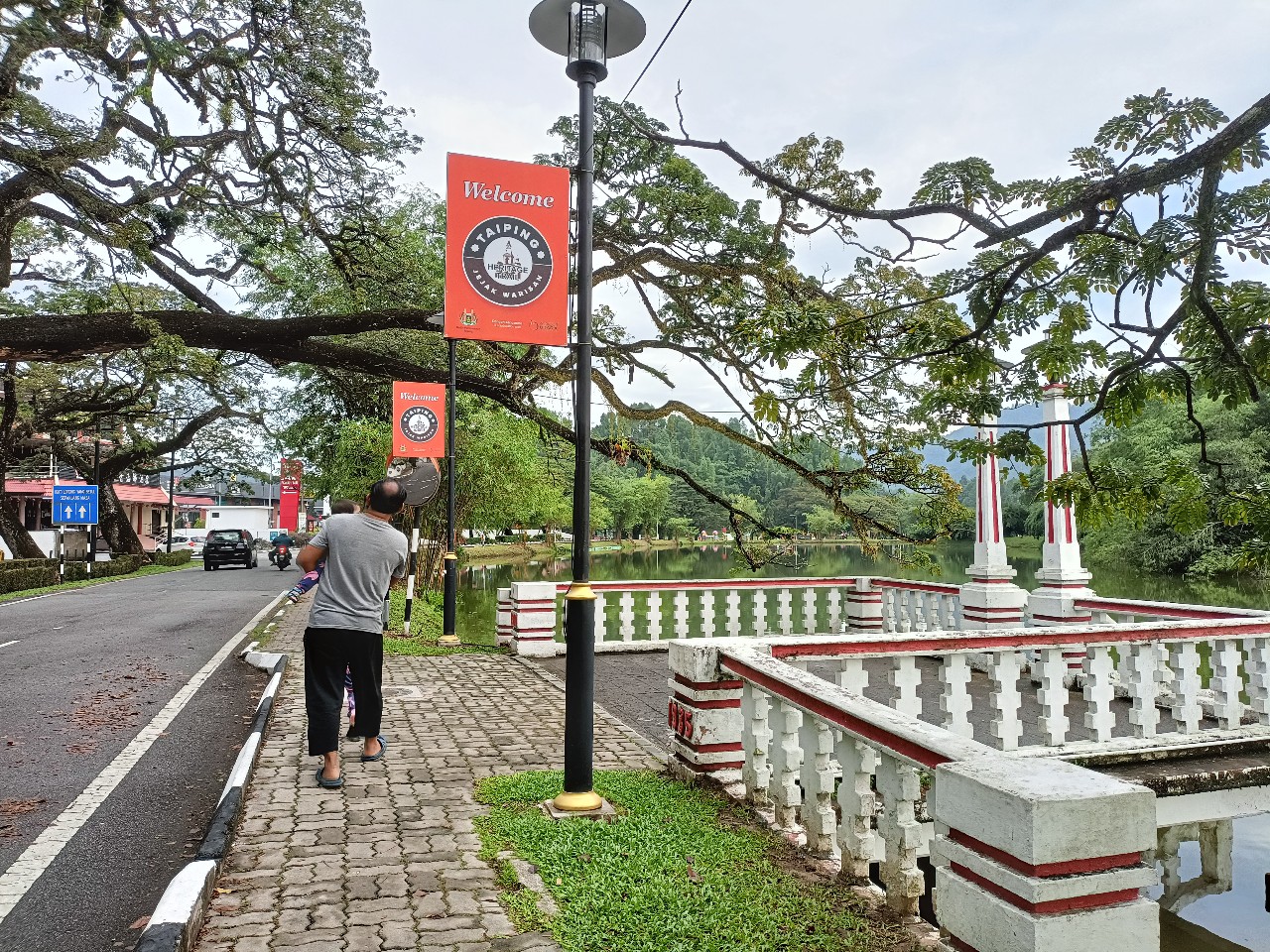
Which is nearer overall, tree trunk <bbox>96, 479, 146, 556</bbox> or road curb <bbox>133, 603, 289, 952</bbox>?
road curb <bbox>133, 603, 289, 952</bbox>

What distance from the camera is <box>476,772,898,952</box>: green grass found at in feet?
10.3

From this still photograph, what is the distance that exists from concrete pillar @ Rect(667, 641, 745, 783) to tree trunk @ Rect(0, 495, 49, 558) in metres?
30.6

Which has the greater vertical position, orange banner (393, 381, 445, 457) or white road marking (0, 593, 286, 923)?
orange banner (393, 381, 445, 457)

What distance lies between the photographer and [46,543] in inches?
1754

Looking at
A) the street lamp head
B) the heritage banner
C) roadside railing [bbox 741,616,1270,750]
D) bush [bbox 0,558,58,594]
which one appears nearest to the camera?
the street lamp head

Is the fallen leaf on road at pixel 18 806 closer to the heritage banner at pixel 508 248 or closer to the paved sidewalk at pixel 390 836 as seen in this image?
the paved sidewalk at pixel 390 836

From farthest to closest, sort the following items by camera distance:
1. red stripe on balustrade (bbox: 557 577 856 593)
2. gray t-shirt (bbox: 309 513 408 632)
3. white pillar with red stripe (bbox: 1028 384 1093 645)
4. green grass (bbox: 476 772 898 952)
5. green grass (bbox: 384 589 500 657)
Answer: red stripe on balustrade (bbox: 557 577 856 593) → green grass (bbox: 384 589 500 657) → white pillar with red stripe (bbox: 1028 384 1093 645) → gray t-shirt (bbox: 309 513 408 632) → green grass (bbox: 476 772 898 952)

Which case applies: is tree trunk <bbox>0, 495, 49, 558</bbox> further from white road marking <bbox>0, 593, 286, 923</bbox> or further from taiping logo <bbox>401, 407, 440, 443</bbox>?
white road marking <bbox>0, 593, 286, 923</bbox>

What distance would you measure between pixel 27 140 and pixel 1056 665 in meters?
12.5

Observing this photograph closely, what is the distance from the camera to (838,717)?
367 centimetres

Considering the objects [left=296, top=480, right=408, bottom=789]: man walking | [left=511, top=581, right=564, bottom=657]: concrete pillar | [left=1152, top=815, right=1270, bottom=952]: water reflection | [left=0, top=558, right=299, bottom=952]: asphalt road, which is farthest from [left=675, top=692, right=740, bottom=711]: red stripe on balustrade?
[left=511, top=581, right=564, bottom=657]: concrete pillar

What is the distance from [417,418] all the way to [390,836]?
8.15 m

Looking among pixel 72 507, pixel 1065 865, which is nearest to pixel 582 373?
pixel 1065 865

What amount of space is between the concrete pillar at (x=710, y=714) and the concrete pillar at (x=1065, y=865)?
245 centimetres
